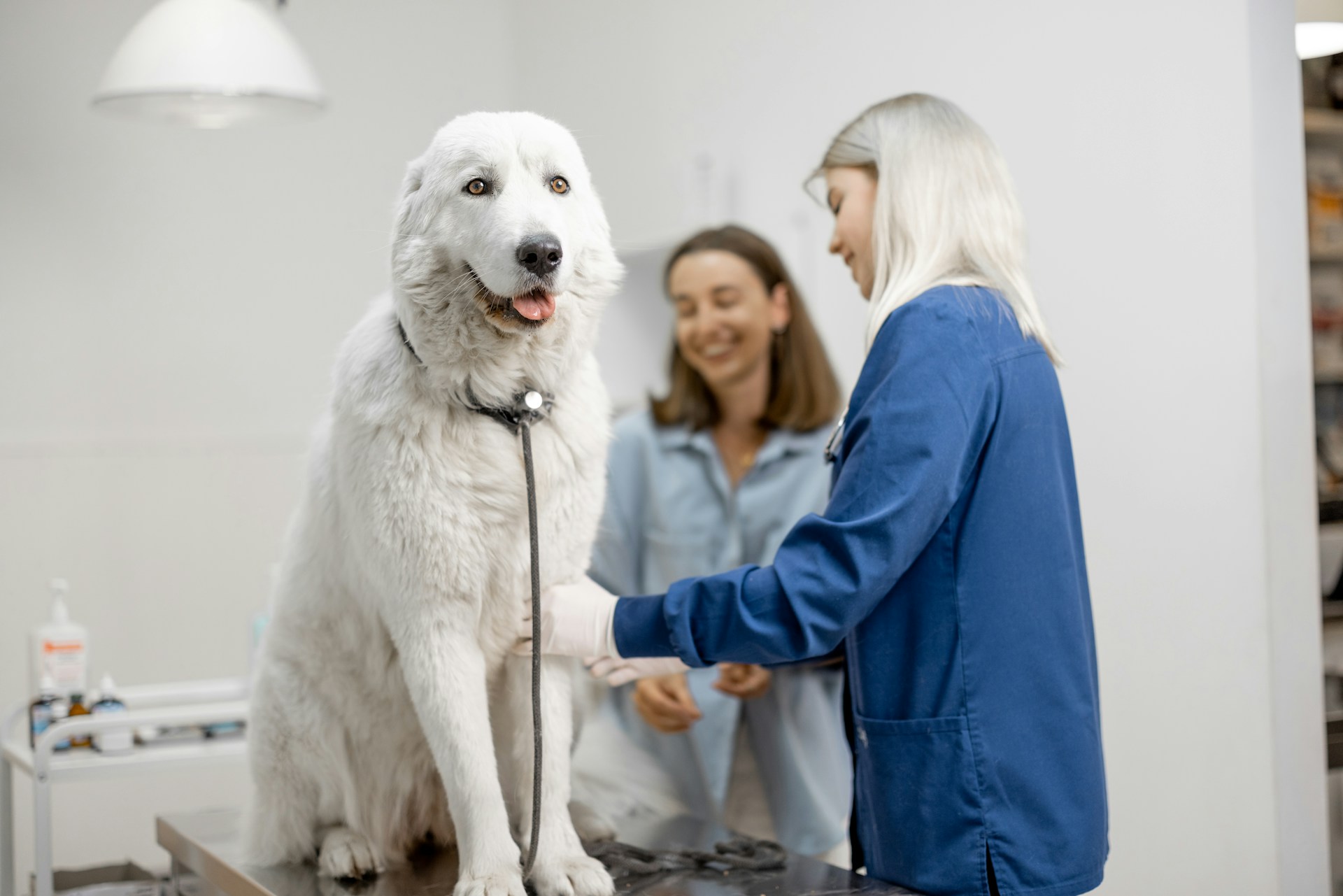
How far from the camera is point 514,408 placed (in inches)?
58.7

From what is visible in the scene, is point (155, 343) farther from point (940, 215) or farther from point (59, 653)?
point (940, 215)

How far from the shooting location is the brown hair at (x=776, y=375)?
2580mm

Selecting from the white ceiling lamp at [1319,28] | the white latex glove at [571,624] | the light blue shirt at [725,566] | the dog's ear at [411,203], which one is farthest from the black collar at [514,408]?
the white ceiling lamp at [1319,28]

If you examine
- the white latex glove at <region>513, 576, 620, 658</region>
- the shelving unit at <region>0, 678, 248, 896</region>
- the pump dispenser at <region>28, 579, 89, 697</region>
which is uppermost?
the white latex glove at <region>513, 576, 620, 658</region>

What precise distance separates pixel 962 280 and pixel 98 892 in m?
2.15

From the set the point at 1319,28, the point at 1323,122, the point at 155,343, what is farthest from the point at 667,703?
the point at 155,343

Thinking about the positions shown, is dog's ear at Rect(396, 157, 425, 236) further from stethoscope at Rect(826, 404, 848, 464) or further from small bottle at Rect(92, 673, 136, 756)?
small bottle at Rect(92, 673, 136, 756)

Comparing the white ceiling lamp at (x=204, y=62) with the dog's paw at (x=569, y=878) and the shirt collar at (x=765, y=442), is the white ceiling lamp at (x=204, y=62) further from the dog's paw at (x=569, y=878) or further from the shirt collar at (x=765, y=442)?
the dog's paw at (x=569, y=878)

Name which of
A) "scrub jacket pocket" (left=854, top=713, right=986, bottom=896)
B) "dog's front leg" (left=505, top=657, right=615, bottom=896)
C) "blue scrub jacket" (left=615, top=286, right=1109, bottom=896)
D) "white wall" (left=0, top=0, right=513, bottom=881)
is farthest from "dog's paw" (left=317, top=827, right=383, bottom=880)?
"white wall" (left=0, top=0, right=513, bottom=881)

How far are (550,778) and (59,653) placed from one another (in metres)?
1.59

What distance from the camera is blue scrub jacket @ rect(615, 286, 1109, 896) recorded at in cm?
143

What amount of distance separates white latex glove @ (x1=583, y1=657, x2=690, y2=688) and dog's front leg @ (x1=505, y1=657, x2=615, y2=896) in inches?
2.1

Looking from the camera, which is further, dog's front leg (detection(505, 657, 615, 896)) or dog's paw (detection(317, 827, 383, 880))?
dog's paw (detection(317, 827, 383, 880))

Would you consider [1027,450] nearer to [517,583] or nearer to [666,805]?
[517,583]
